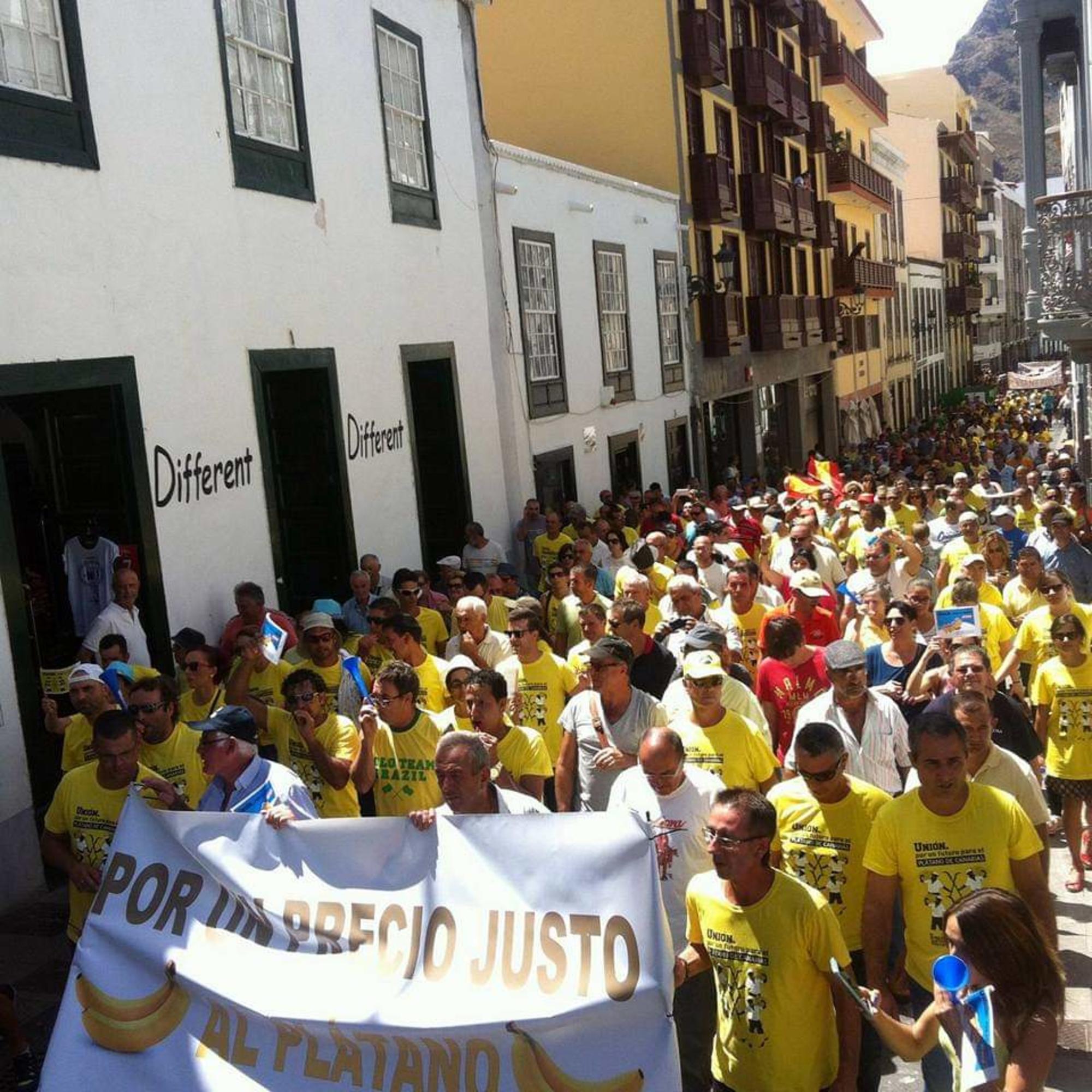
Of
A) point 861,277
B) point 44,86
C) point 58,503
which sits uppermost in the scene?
point 44,86

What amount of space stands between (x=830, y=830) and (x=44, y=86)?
284 inches

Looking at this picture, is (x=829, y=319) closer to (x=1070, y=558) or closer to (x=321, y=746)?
(x=1070, y=558)

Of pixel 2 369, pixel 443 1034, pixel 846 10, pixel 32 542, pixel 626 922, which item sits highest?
pixel 846 10

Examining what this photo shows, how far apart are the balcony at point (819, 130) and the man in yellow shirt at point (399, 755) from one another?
3370cm

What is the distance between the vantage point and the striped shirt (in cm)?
621

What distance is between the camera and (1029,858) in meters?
4.74

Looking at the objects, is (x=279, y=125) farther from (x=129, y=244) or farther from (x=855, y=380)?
(x=855, y=380)

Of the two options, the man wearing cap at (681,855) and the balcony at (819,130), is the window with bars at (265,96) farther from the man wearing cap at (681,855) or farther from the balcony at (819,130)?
the balcony at (819,130)

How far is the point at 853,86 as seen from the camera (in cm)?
4128

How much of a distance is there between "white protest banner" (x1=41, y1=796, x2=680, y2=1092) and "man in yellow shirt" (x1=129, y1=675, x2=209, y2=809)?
4.11ft

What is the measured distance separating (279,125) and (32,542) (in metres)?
4.28

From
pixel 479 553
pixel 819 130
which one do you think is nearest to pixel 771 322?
pixel 819 130

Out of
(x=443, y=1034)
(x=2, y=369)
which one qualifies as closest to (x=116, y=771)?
(x=443, y=1034)

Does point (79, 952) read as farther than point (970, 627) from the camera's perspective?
No
